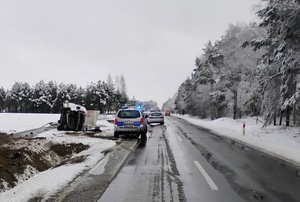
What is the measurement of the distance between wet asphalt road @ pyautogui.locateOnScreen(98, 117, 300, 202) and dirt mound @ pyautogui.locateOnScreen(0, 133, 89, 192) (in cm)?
253

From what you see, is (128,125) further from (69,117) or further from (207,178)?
(207,178)

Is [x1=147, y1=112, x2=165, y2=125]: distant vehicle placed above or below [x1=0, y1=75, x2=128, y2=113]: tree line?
below

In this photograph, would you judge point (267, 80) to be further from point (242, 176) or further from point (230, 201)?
point (230, 201)

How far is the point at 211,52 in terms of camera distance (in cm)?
5344

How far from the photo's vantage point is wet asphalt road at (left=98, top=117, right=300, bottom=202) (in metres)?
6.64

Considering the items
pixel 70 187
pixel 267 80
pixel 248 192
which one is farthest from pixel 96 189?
pixel 267 80

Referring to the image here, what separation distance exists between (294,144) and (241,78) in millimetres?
28192

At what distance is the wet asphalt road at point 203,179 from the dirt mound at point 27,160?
2.53 m

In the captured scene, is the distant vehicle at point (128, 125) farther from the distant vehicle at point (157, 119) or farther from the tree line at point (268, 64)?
the distant vehicle at point (157, 119)

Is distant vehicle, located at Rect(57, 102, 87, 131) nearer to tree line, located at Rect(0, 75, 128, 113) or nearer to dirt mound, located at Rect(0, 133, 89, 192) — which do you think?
dirt mound, located at Rect(0, 133, 89, 192)

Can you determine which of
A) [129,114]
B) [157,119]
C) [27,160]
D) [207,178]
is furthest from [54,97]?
[207,178]

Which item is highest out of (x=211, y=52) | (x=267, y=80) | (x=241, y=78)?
(x=211, y=52)

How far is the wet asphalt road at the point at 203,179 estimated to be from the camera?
6637 millimetres

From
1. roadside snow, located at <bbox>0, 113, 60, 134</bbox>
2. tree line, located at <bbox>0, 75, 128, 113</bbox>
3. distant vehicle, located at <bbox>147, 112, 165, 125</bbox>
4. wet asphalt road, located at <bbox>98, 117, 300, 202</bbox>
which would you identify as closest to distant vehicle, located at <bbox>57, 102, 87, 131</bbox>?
roadside snow, located at <bbox>0, 113, 60, 134</bbox>
